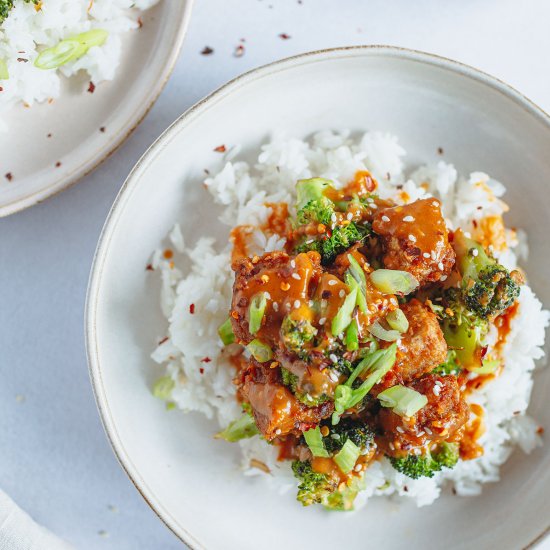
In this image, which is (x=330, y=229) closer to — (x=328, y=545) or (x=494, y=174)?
(x=494, y=174)

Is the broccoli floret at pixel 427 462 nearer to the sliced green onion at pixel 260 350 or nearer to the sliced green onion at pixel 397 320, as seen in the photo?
the sliced green onion at pixel 397 320

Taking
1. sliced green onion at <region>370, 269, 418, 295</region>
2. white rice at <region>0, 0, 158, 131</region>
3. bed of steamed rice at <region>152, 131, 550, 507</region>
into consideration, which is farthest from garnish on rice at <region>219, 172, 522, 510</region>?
white rice at <region>0, 0, 158, 131</region>

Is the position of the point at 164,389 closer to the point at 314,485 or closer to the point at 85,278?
the point at 85,278

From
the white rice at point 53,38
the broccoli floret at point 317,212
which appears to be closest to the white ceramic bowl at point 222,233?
the broccoli floret at point 317,212

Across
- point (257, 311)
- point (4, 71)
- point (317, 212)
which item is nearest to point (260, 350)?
point (257, 311)

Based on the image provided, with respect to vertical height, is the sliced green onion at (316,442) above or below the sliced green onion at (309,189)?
below

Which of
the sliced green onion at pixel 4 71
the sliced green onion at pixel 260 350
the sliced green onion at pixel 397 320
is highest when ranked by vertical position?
the sliced green onion at pixel 4 71

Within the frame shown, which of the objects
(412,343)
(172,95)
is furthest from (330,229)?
(172,95)
